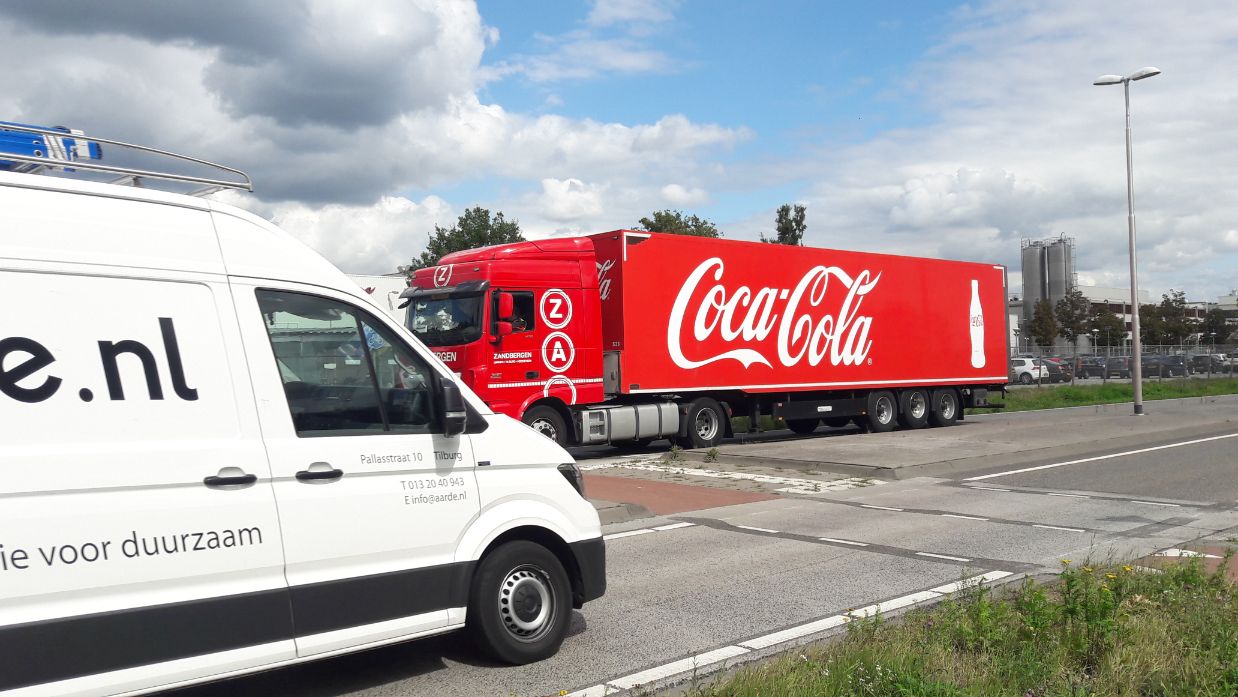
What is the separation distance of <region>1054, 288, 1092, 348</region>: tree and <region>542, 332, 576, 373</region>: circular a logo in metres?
72.8

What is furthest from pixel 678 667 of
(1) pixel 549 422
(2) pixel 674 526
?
(1) pixel 549 422

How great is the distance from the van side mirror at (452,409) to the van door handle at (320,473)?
0.63 m

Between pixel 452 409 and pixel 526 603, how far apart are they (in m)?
1.19

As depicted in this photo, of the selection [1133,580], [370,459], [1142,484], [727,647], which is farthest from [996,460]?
[370,459]

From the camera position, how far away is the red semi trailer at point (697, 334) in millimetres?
16234

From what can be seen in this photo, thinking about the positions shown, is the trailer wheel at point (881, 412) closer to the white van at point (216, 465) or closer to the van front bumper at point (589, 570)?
the van front bumper at point (589, 570)

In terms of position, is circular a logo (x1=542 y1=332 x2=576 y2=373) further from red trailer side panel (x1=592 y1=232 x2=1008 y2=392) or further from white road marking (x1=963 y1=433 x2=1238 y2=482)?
white road marking (x1=963 y1=433 x2=1238 y2=482)

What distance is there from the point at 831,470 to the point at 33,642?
12544 millimetres

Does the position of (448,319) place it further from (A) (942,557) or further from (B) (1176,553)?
(B) (1176,553)

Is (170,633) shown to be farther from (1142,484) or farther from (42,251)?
(1142,484)

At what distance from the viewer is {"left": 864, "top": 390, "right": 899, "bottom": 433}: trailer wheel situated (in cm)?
2270

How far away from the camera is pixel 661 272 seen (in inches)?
724

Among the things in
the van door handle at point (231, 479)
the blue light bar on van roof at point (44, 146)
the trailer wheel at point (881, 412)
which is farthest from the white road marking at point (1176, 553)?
the trailer wheel at point (881, 412)

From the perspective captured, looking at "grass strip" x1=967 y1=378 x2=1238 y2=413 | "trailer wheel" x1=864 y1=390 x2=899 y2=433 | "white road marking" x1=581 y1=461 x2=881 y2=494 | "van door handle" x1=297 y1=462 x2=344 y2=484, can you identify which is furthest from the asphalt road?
"grass strip" x1=967 y1=378 x2=1238 y2=413
